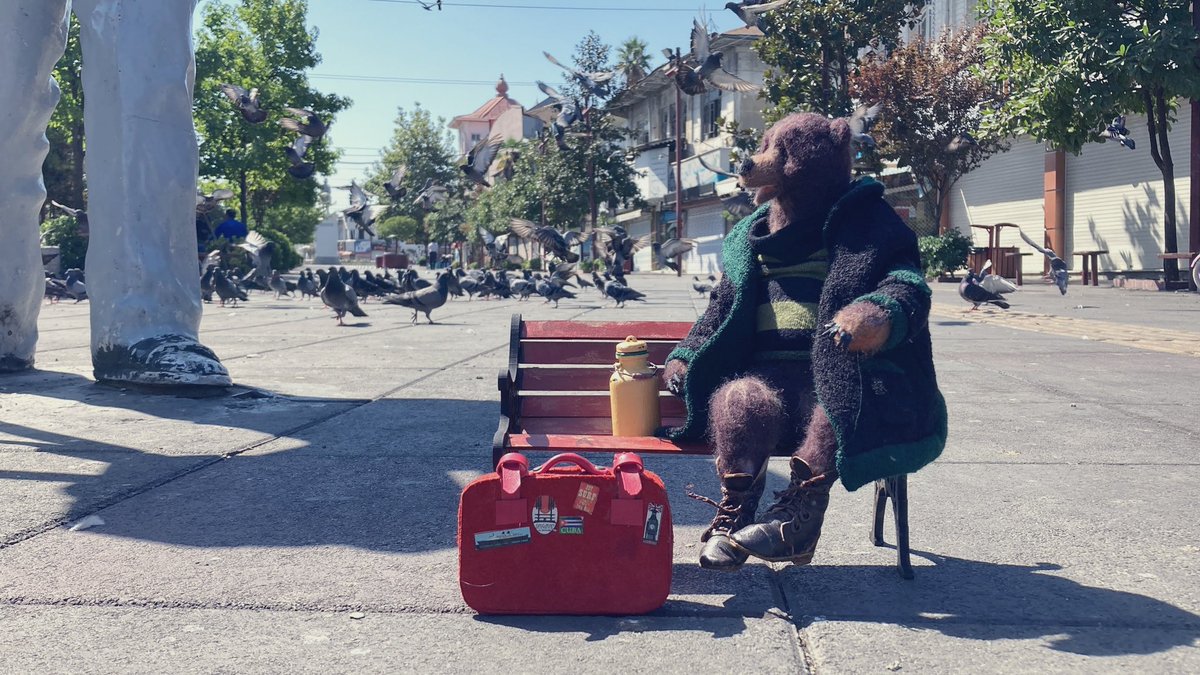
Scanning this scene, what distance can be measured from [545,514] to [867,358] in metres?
1.02

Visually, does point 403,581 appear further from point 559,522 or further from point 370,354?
point 370,354

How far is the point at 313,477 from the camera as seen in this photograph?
4695mm

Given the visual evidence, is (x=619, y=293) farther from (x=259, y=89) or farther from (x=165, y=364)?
(x=259, y=89)

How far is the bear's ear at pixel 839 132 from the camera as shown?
3434 millimetres

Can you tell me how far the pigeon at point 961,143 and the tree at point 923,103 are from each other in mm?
475

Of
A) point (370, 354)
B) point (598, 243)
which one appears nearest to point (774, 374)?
point (370, 354)

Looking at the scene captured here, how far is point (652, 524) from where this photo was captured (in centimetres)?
297

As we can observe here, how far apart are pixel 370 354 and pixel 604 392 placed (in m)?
6.72

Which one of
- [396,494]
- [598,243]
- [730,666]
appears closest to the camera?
[730,666]

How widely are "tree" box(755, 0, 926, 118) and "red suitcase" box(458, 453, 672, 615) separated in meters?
25.5

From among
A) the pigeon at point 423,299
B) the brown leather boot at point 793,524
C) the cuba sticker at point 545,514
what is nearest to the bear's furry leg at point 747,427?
Answer: the brown leather boot at point 793,524

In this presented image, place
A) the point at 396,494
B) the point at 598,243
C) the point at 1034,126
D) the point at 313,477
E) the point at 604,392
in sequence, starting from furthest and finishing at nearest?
the point at 598,243 → the point at 1034,126 → the point at 313,477 → the point at 396,494 → the point at 604,392

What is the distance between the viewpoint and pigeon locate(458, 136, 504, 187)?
19.3 m

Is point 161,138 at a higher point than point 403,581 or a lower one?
higher
